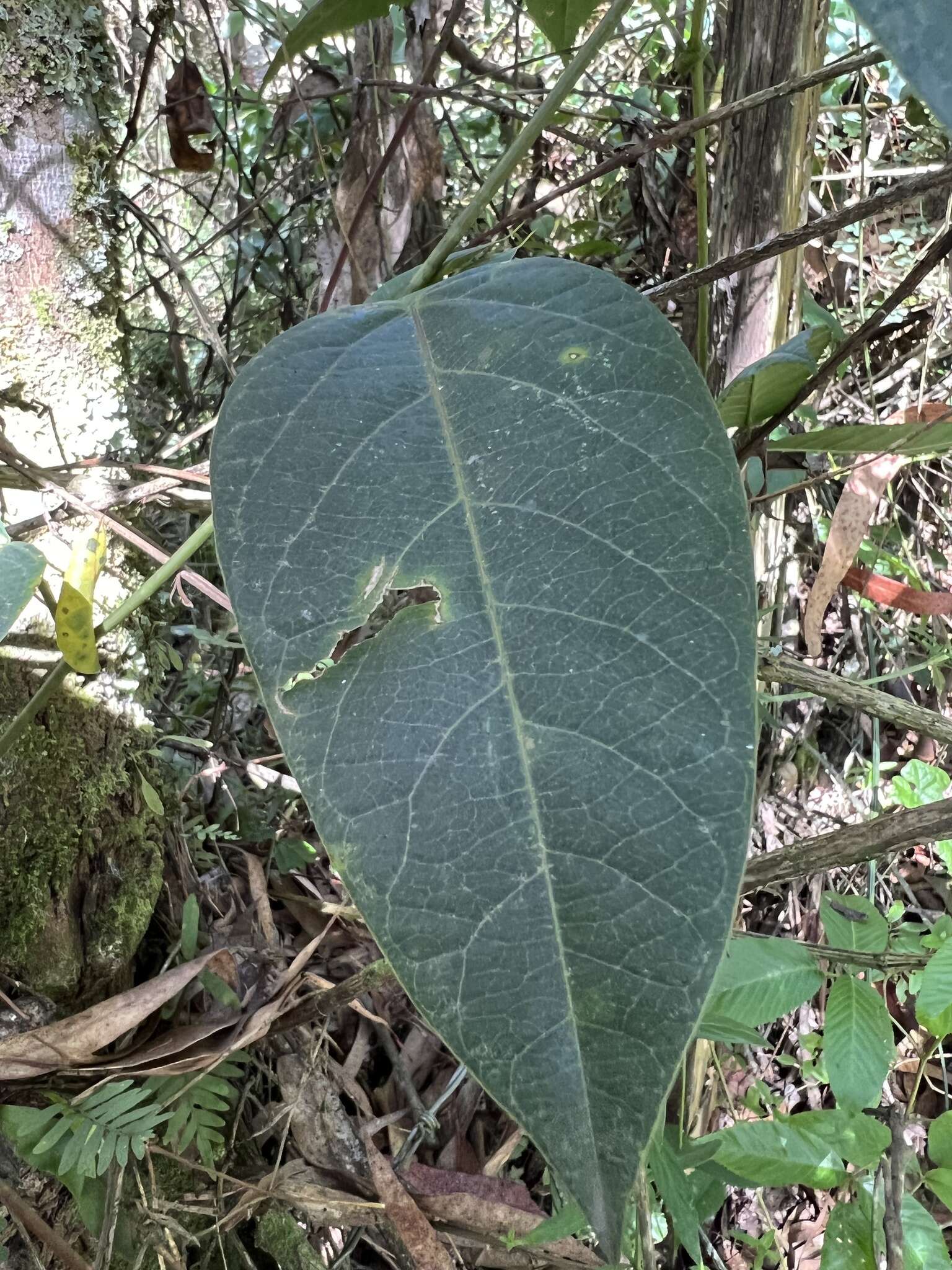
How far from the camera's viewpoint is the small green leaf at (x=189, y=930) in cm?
75

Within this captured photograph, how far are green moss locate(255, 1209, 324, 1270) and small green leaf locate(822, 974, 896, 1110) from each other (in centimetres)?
46

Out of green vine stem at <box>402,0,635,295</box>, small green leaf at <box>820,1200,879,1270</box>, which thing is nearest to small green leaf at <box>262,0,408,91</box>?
green vine stem at <box>402,0,635,295</box>

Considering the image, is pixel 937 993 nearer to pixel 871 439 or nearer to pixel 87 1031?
pixel 871 439

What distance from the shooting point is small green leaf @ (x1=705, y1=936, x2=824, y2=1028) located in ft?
2.28

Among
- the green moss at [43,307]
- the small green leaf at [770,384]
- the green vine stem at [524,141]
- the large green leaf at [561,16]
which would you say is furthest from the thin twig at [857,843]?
the green moss at [43,307]

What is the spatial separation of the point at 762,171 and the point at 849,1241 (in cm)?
110

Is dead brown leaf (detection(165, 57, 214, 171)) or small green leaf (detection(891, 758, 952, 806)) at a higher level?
dead brown leaf (detection(165, 57, 214, 171))

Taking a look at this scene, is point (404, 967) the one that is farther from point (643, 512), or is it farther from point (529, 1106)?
point (643, 512)

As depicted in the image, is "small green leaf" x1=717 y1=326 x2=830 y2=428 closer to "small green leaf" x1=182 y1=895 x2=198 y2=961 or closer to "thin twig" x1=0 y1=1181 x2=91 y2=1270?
"small green leaf" x1=182 y1=895 x2=198 y2=961

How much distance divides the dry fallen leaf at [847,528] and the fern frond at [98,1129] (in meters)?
0.62

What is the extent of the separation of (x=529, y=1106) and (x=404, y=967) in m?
0.05

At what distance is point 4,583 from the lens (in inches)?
16.6

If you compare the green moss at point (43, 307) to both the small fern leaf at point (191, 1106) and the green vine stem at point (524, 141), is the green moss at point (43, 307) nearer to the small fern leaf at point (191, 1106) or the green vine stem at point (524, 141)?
the green vine stem at point (524, 141)

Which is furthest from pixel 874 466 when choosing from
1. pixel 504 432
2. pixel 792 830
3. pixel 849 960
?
pixel 792 830
